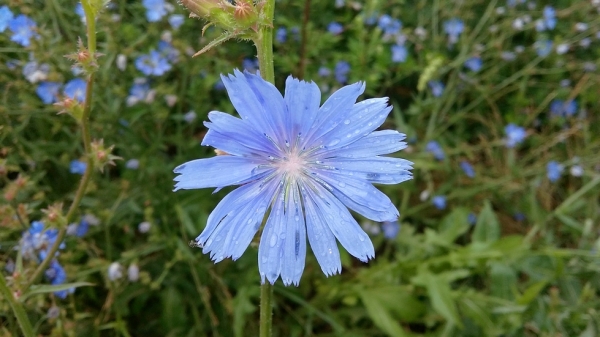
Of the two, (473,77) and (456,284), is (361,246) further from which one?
(473,77)

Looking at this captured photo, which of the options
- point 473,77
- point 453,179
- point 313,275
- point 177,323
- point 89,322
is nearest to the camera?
point 89,322

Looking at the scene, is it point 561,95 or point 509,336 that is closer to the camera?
point 509,336

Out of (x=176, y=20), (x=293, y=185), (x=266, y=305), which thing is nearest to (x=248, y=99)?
(x=293, y=185)

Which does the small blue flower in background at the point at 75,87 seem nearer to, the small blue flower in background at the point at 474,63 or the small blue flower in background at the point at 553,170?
the small blue flower in background at the point at 474,63

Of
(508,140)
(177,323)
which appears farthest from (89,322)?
(508,140)

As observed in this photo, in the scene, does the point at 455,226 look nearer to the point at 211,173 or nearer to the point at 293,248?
the point at 293,248

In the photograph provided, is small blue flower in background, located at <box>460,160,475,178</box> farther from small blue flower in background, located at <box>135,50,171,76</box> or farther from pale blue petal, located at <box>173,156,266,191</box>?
pale blue petal, located at <box>173,156,266,191</box>

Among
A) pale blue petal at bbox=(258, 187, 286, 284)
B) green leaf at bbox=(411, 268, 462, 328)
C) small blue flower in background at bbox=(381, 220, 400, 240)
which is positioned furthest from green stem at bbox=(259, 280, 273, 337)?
small blue flower in background at bbox=(381, 220, 400, 240)
